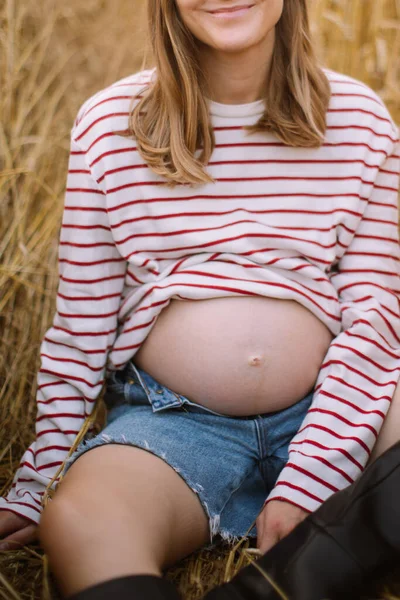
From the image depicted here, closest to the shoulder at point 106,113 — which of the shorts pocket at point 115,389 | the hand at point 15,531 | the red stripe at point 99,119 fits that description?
the red stripe at point 99,119

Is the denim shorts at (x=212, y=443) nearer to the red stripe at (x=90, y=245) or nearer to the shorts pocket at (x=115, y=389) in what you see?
the shorts pocket at (x=115, y=389)

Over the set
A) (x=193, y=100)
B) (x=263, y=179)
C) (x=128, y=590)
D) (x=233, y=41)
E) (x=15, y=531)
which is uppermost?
(x=233, y=41)

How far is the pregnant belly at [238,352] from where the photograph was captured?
1.22 meters

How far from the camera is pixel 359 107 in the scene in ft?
4.41

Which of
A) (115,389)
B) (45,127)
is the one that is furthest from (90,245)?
(45,127)

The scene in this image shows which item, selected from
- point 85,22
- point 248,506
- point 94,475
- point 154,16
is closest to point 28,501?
point 94,475

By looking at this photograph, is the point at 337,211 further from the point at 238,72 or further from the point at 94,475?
the point at 94,475

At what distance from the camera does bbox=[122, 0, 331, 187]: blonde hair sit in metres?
1.25

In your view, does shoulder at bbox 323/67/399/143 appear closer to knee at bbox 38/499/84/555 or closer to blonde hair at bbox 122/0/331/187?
blonde hair at bbox 122/0/331/187

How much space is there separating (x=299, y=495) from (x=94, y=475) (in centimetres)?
32

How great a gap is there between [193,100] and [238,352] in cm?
44

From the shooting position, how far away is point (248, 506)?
1249mm

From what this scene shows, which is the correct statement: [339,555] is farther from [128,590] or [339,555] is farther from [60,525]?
[60,525]

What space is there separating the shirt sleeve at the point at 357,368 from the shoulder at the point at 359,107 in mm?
43
